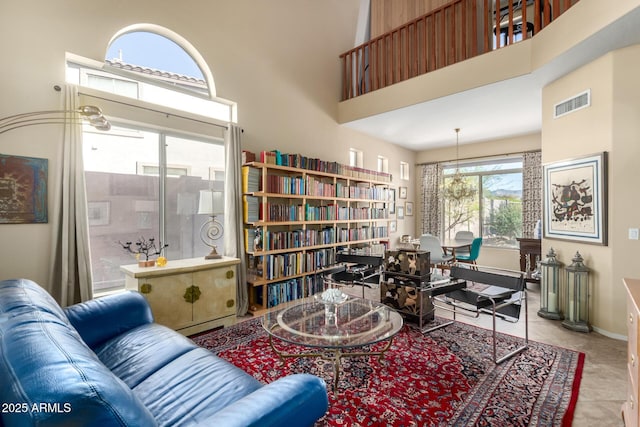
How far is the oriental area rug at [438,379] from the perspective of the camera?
1.84 metres

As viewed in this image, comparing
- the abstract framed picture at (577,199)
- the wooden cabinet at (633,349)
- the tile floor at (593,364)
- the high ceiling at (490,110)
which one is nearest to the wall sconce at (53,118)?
the wooden cabinet at (633,349)

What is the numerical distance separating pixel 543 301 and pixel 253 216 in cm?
386

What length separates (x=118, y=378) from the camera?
0.99 metres

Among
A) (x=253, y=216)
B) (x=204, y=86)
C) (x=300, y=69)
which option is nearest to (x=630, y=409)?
(x=253, y=216)

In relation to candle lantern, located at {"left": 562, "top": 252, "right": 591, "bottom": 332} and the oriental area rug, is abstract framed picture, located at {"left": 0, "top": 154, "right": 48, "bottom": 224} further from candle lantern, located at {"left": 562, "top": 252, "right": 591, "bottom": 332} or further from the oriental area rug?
candle lantern, located at {"left": 562, "top": 252, "right": 591, "bottom": 332}

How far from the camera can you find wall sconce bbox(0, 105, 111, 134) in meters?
2.34

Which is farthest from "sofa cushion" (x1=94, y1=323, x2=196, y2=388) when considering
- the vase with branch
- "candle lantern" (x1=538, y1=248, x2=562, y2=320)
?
"candle lantern" (x1=538, y1=248, x2=562, y2=320)

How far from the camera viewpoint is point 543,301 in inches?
146

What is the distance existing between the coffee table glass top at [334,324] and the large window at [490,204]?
17.0 feet

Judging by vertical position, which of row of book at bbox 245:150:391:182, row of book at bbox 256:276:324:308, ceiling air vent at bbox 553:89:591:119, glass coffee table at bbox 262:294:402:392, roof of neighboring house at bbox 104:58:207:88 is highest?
roof of neighboring house at bbox 104:58:207:88

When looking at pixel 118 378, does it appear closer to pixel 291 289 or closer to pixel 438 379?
pixel 438 379

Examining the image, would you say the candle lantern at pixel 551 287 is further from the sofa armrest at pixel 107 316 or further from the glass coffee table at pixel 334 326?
the sofa armrest at pixel 107 316

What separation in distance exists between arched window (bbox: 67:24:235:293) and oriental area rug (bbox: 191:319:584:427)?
4.29 ft

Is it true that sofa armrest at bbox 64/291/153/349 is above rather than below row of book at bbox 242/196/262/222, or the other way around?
below
